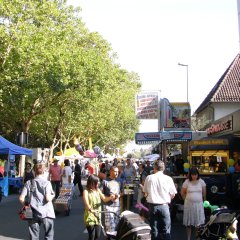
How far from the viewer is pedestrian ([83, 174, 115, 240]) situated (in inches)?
316

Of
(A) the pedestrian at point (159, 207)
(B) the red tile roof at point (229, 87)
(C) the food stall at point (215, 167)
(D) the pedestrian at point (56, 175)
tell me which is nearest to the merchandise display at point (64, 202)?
(D) the pedestrian at point (56, 175)

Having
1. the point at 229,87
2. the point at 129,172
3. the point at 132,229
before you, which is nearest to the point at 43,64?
the point at 129,172

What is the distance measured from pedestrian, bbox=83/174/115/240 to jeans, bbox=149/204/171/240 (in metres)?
1.01

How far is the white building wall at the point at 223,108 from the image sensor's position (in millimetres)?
43500

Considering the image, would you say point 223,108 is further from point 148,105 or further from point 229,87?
point 148,105

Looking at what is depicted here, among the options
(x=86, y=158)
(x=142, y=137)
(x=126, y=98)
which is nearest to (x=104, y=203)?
(x=142, y=137)

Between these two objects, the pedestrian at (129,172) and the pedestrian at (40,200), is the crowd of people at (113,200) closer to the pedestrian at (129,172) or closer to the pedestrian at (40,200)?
the pedestrian at (40,200)

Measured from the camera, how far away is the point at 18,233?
11.5 meters

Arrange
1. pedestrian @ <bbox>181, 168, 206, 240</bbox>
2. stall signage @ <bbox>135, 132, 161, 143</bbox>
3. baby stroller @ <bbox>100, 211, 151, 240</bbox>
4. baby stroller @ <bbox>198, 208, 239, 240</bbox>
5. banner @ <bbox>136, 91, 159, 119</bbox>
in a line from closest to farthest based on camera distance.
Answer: baby stroller @ <bbox>100, 211, 151, 240</bbox>, baby stroller @ <bbox>198, 208, 239, 240</bbox>, pedestrian @ <bbox>181, 168, 206, 240</bbox>, stall signage @ <bbox>135, 132, 161, 143</bbox>, banner @ <bbox>136, 91, 159, 119</bbox>

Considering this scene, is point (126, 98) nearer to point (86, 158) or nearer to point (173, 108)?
point (86, 158)

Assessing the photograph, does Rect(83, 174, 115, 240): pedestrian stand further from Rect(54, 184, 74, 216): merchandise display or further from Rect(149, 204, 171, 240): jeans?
Rect(54, 184, 74, 216): merchandise display

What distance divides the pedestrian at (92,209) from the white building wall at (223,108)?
36507 mm

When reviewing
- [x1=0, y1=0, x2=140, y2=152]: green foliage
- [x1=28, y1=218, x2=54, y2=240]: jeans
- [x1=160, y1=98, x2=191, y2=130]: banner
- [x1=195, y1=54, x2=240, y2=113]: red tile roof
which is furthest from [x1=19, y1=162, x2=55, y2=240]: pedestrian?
[x1=195, y1=54, x2=240, y2=113]: red tile roof

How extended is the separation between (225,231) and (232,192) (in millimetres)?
5196
